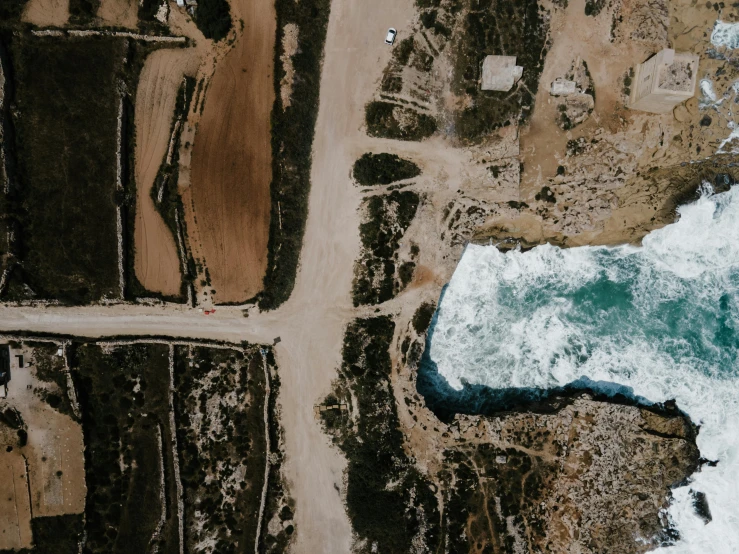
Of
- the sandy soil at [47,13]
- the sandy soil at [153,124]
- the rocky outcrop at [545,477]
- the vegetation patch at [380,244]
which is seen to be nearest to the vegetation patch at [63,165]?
the sandy soil at [47,13]

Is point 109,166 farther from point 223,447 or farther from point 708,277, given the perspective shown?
point 708,277

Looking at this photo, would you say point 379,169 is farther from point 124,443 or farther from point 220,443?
point 124,443

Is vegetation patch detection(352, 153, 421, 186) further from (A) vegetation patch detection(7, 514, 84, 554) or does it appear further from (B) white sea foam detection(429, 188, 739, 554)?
(A) vegetation patch detection(7, 514, 84, 554)

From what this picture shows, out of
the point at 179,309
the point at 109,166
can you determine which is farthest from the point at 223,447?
the point at 109,166

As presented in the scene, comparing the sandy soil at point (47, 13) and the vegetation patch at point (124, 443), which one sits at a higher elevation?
the sandy soil at point (47, 13)

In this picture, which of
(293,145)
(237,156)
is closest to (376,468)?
(293,145)

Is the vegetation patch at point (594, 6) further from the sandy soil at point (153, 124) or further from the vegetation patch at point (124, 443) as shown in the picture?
the vegetation patch at point (124, 443)
